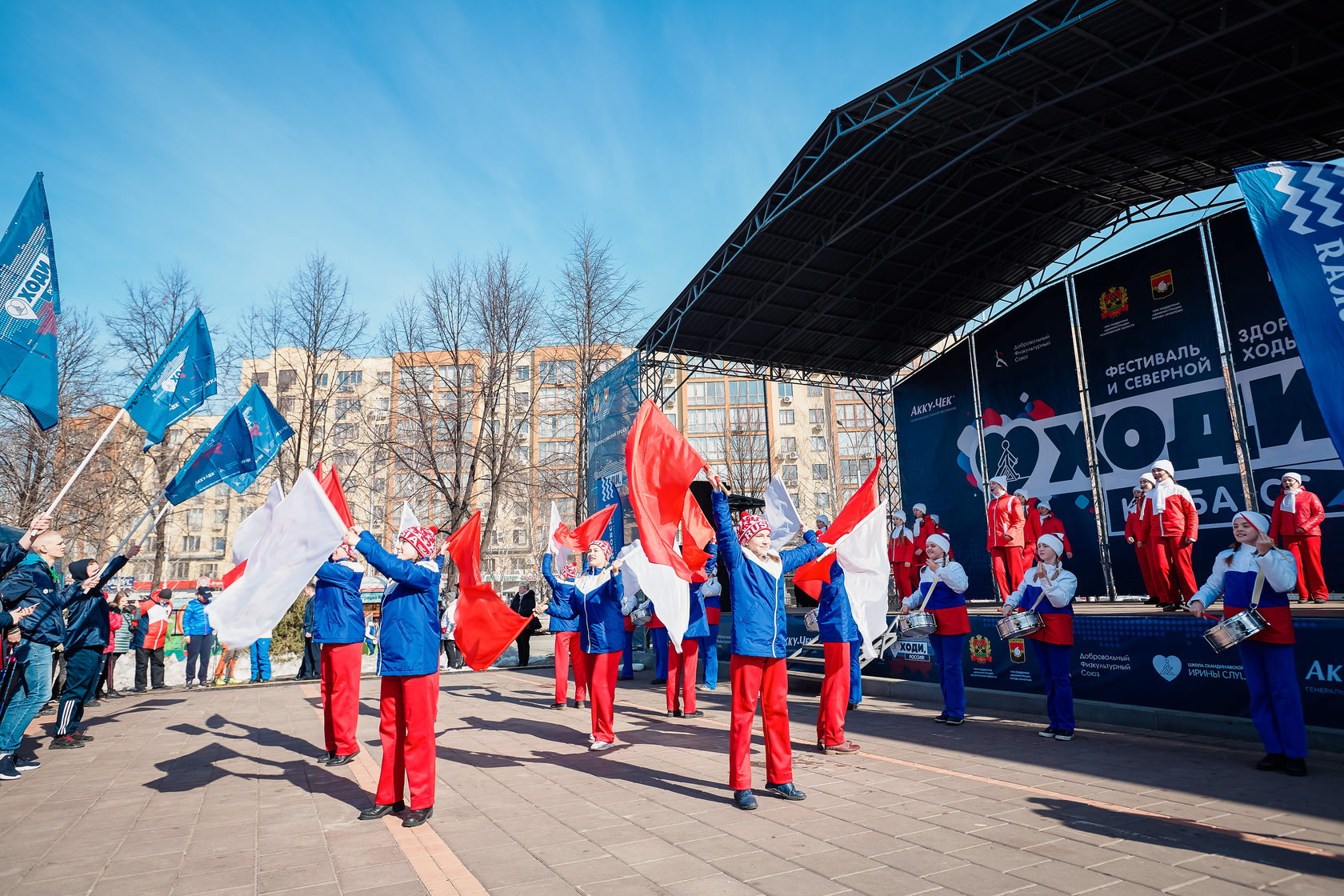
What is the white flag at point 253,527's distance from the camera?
856cm

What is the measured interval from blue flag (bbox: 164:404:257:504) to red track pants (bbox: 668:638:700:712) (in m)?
6.69

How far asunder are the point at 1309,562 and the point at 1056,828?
30.6 feet

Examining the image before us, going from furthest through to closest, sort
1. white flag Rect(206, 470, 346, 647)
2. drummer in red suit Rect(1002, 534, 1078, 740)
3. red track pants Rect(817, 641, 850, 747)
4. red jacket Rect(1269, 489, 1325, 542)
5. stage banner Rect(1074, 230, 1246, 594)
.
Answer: stage banner Rect(1074, 230, 1246, 594), red jacket Rect(1269, 489, 1325, 542), drummer in red suit Rect(1002, 534, 1078, 740), red track pants Rect(817, 641, 850, 747), white flag Rect(206, 470, 346, 647)

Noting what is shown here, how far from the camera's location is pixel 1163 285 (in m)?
15.2

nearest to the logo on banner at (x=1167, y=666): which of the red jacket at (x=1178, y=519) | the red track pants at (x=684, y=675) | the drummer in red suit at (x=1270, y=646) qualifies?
the drummer in red suit at (x=1270, y=646)

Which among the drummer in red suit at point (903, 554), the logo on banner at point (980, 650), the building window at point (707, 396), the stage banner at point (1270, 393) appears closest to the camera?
the logo on banner at point (980, 650)

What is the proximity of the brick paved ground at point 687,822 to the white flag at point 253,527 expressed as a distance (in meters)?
2.42

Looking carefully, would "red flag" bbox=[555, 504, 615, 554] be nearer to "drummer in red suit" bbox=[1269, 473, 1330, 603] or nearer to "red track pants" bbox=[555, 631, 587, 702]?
"red track pants" bbox=[555, 631, 587, 702]

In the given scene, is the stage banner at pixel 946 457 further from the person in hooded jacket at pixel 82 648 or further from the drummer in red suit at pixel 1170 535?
the person in hooded jacket at pixel 82 648

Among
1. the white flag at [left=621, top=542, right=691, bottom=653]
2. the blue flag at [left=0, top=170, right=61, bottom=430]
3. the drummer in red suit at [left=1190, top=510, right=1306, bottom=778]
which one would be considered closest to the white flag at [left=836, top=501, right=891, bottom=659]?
the white flag at [left=621, top=542, right=691, bottom=653]

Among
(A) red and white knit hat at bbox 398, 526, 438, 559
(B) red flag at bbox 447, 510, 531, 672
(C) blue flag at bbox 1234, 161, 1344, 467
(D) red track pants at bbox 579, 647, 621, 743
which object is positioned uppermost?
(C) blue flag at bbox 1234, 161, 1344, 467

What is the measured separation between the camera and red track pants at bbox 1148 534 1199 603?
11.6 m

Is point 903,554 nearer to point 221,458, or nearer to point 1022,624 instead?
point 1022,624

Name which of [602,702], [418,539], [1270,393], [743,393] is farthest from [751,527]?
[743,393]
